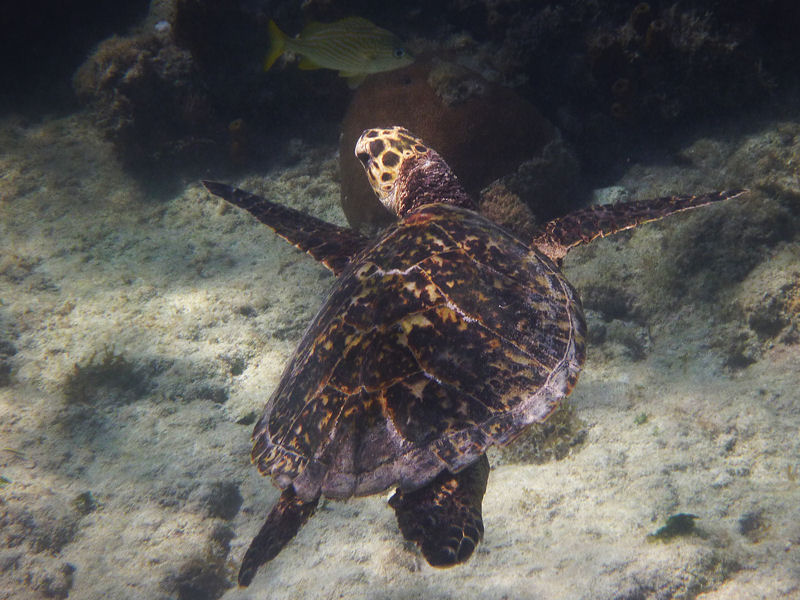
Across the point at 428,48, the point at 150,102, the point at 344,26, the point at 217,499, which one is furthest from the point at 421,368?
the point at 150,102

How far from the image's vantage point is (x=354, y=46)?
13.3 ft

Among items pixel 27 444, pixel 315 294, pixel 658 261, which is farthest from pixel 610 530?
pixel 27 444

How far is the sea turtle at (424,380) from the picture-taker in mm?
2055

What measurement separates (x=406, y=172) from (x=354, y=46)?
1.52 m

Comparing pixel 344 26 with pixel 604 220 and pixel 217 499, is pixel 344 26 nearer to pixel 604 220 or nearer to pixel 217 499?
pixel 604 220

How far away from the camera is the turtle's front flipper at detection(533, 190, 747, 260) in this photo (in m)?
2.97

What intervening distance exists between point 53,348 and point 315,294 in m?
2.69

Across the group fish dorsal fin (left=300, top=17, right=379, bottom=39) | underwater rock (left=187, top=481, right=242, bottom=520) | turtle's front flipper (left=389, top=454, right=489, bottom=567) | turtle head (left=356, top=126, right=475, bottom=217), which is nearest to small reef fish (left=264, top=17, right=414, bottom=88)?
fish dorsal fin (left=300, top=17, right=379, bottom=39)

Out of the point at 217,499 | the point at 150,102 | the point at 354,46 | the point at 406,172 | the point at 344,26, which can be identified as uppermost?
the point at 344,26

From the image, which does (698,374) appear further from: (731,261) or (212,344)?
(212,344)

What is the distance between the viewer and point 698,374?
10.7 ft

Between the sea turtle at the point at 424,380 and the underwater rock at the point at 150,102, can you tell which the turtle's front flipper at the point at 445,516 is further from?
the underwater rock at the point at 150,102

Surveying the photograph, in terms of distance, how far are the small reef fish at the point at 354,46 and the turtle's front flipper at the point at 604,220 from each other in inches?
87.9

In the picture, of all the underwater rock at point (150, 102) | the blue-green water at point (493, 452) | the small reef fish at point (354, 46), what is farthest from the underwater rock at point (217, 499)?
the underwater rock at point (150, 102)
